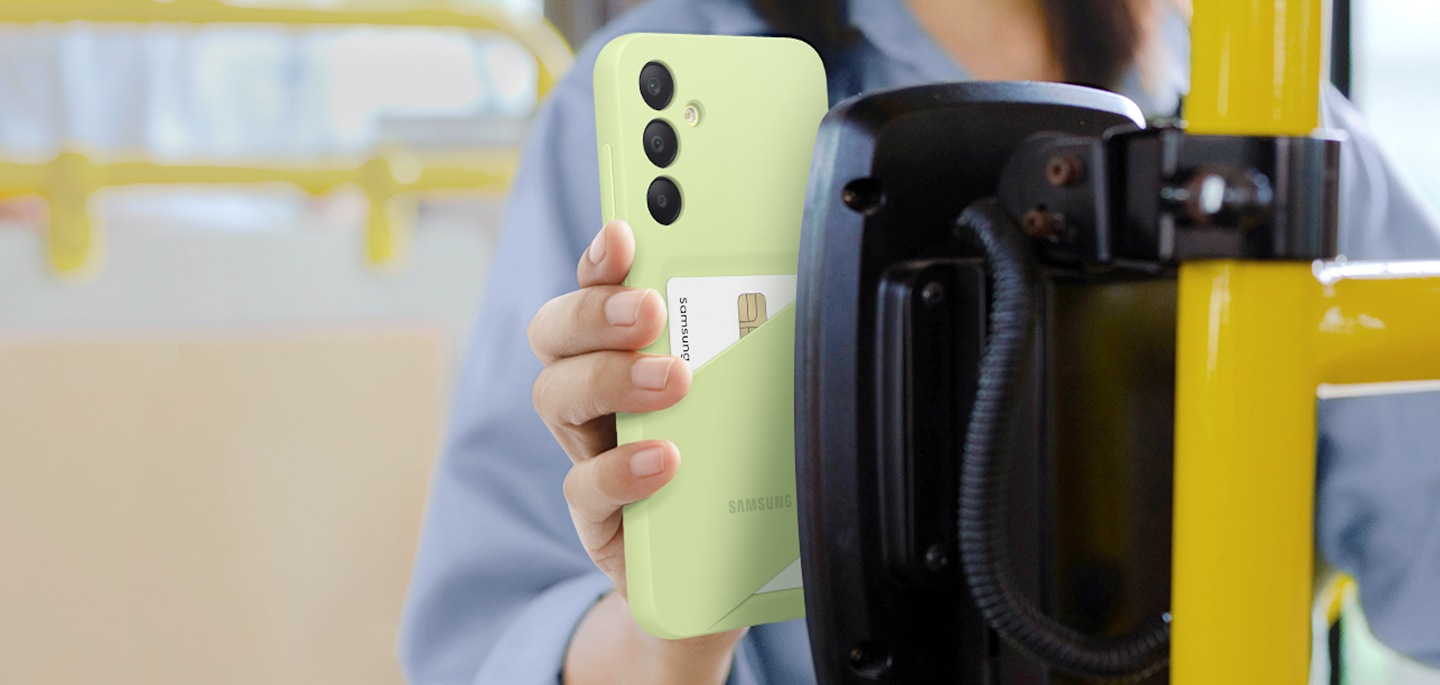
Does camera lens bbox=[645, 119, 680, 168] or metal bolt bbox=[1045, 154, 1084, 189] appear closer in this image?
metal bolt bbox=[1045, 154, 1084, 189]

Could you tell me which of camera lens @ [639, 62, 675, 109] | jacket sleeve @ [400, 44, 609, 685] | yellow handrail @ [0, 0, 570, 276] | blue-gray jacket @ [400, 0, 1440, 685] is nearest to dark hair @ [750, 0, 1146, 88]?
blue-gray jacket @ [400, 0, 1440, 685]

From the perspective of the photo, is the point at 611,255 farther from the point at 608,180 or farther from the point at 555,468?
the point at 555,468

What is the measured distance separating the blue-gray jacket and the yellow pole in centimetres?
39

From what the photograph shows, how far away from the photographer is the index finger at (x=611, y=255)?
1.17ft

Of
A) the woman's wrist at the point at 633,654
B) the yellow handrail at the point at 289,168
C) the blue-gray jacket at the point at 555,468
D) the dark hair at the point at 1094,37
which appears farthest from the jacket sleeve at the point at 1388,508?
the yellow handrail at the point at 289,168

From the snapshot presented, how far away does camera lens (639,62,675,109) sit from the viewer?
0.37 meters

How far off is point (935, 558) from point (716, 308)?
108 mm

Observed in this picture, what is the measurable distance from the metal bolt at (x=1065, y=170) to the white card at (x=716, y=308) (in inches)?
4.7

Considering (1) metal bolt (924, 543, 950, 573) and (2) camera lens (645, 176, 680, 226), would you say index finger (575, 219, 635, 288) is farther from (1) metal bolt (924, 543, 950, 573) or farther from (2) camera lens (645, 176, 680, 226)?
(1) metal bolt (924, 543, 950, 573)

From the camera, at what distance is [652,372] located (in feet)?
1.17

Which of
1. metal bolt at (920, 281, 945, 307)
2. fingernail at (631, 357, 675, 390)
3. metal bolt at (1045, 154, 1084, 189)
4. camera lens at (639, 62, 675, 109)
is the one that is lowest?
fingernail at (631, 357, 675, 390)

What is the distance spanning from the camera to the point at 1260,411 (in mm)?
240

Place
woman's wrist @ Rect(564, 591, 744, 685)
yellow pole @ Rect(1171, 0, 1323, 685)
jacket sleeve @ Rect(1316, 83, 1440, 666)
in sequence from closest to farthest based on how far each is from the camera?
yellow pole @ Rect(1171, 0, 1323, 685) < woman's wrist @ Rect(564, 591, 744, 685) < jacket sleeve @ Rect(1316, 83, 1440, 666)

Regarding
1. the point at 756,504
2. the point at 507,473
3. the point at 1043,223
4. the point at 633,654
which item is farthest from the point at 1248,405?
the point at 507,473
